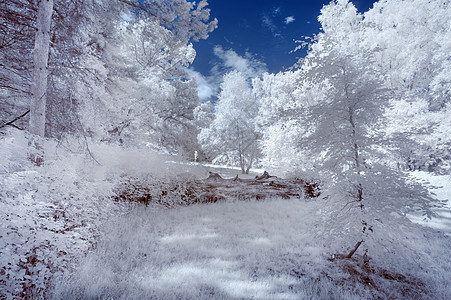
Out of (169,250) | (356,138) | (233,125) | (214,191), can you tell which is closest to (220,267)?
(169,250)

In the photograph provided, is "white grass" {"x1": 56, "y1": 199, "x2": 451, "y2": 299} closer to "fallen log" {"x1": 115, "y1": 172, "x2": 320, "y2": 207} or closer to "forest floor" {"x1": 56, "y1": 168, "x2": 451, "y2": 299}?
"forest floor" {"x1": 56, "y1": 168, "x2": 451, "y2": 299}

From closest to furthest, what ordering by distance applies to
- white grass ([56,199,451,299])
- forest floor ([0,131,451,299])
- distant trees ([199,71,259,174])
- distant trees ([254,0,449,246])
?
1. forest floor ([0,131,451,299])
2. white grass ([56,199,451,299])
3. distant trees ([254,0,449,246])
4. distant trees ([199,71,259,174])

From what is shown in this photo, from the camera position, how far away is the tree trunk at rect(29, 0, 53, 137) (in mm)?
3613

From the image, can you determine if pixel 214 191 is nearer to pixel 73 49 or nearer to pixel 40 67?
pixel 73 49

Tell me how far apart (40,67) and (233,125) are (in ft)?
53.8

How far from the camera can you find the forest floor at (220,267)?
310 centimetres

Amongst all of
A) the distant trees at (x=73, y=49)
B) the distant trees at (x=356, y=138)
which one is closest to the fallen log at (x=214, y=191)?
the distant trees at (x=73, y=49)

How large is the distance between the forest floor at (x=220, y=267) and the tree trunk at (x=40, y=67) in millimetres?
2405

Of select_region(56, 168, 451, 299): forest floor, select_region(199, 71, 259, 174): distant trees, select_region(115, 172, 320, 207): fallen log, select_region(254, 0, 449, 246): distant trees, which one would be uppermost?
select_region(199, 71, 259, 174): distant trees

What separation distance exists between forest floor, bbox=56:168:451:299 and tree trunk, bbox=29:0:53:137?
7.89 ft

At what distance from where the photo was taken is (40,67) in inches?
143

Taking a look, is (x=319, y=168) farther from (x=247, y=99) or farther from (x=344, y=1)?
(x=247, y=99)

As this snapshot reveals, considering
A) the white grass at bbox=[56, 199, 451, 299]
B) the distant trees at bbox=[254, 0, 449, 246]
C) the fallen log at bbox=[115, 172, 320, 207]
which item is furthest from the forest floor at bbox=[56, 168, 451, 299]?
the fallen log at bbox=[115, 172, 320, 207]

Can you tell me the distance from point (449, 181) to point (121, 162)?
44.9ft
